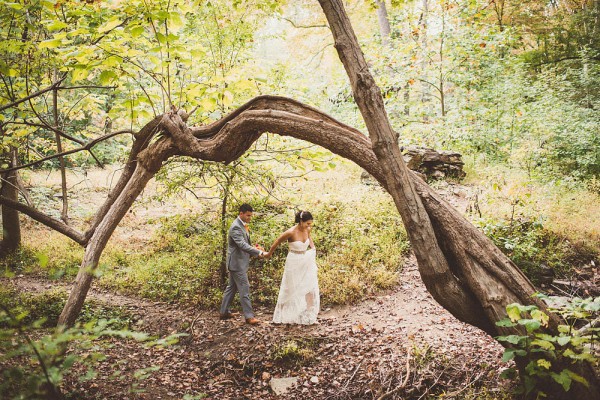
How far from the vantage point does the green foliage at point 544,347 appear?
9.89ft

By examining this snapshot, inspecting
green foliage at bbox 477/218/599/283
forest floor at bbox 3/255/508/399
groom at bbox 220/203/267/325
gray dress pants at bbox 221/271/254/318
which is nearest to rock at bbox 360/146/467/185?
green foliage at bbox 477/218/599/283

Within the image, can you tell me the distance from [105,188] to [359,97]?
16.9 metres

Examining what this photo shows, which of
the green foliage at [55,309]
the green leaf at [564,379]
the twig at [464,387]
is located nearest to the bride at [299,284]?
the twig at [464,387]

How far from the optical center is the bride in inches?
272

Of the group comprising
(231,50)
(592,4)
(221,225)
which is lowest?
(221,225)

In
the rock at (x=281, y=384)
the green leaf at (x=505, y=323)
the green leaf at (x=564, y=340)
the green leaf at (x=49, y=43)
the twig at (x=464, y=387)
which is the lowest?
the rock at (x=281, y=384)

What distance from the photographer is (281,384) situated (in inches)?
208

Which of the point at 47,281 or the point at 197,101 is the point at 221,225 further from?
the point at 47,281

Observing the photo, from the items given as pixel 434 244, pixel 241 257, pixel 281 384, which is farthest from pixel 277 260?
pixel 434 244

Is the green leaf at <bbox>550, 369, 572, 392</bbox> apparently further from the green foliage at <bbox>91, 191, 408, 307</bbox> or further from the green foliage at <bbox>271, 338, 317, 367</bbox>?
the green foliage at <bbox>91, 191, 408, 307</bbox>

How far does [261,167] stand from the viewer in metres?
7.36

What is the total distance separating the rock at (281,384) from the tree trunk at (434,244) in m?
2.76

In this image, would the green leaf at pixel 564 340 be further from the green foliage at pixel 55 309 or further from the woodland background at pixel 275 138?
the green foliage at pixel 55 309

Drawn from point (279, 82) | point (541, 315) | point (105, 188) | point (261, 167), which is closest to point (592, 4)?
point (279, 82)
